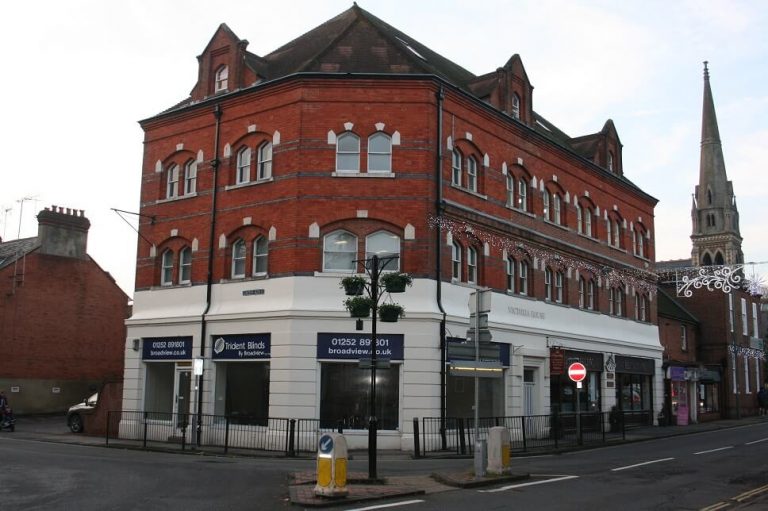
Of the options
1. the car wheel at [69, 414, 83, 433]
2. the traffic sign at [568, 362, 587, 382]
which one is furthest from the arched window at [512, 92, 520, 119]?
the car wheel at [69, 414, 83, 433]

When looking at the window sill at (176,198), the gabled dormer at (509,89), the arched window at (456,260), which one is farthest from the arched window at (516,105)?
the window sill at (176,198)

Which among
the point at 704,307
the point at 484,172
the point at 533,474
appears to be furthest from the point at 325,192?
the point at 704,307

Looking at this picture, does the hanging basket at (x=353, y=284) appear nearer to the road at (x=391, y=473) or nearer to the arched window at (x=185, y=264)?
the road at (x=391, y=473)

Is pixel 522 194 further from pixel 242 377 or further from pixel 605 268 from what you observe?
pixel 242 377

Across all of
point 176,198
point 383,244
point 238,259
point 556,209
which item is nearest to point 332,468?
point 383,244

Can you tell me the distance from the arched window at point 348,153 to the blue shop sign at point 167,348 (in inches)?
321

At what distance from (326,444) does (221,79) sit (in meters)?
19.1

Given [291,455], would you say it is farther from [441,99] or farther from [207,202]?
[441,99]

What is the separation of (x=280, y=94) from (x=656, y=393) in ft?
83.3

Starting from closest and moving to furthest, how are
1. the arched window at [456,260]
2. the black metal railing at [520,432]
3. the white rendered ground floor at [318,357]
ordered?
the black metal railing at [520,432] → the white rendered ground floor at [318,357] → the arched window at [456,260]

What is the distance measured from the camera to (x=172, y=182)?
97.5 ft

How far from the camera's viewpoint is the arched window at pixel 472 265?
89.1 ft

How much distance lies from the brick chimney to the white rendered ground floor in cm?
1404

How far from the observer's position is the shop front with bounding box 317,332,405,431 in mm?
24000
